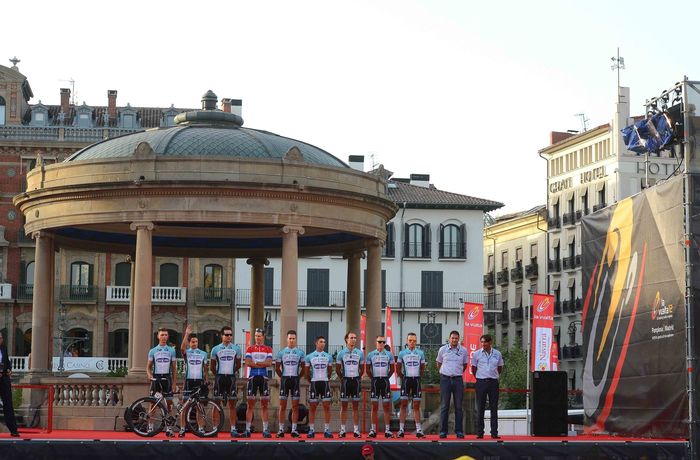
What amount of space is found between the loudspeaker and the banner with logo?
2084 millimetres

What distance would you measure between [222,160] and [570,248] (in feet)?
239

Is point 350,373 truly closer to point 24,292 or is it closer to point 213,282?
point 213,282

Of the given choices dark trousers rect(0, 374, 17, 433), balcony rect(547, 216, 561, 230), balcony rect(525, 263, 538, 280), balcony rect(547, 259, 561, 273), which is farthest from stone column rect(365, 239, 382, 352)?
balcony rect(525, 263, 538, 280)

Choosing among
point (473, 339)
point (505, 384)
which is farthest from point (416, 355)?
point (505, 384)

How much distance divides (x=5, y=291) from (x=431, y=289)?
29316mm

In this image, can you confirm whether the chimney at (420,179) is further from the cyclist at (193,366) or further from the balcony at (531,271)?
the cyclist at (193,366)

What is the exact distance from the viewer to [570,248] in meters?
105

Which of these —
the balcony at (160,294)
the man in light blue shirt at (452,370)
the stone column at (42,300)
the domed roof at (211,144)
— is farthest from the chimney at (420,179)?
the man in light blue shirt at (452,370)

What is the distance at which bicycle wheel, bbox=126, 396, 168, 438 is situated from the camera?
93.8ft

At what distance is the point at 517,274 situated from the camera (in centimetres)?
11012

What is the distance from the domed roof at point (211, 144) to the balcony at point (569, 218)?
67817 millimetres

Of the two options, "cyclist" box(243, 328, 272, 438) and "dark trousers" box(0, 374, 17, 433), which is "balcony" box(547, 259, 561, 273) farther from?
"dark trousers" box(0, 374, 17, 433)

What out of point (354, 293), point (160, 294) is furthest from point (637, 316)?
point (160, 294)

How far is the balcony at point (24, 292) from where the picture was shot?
91062 mm
